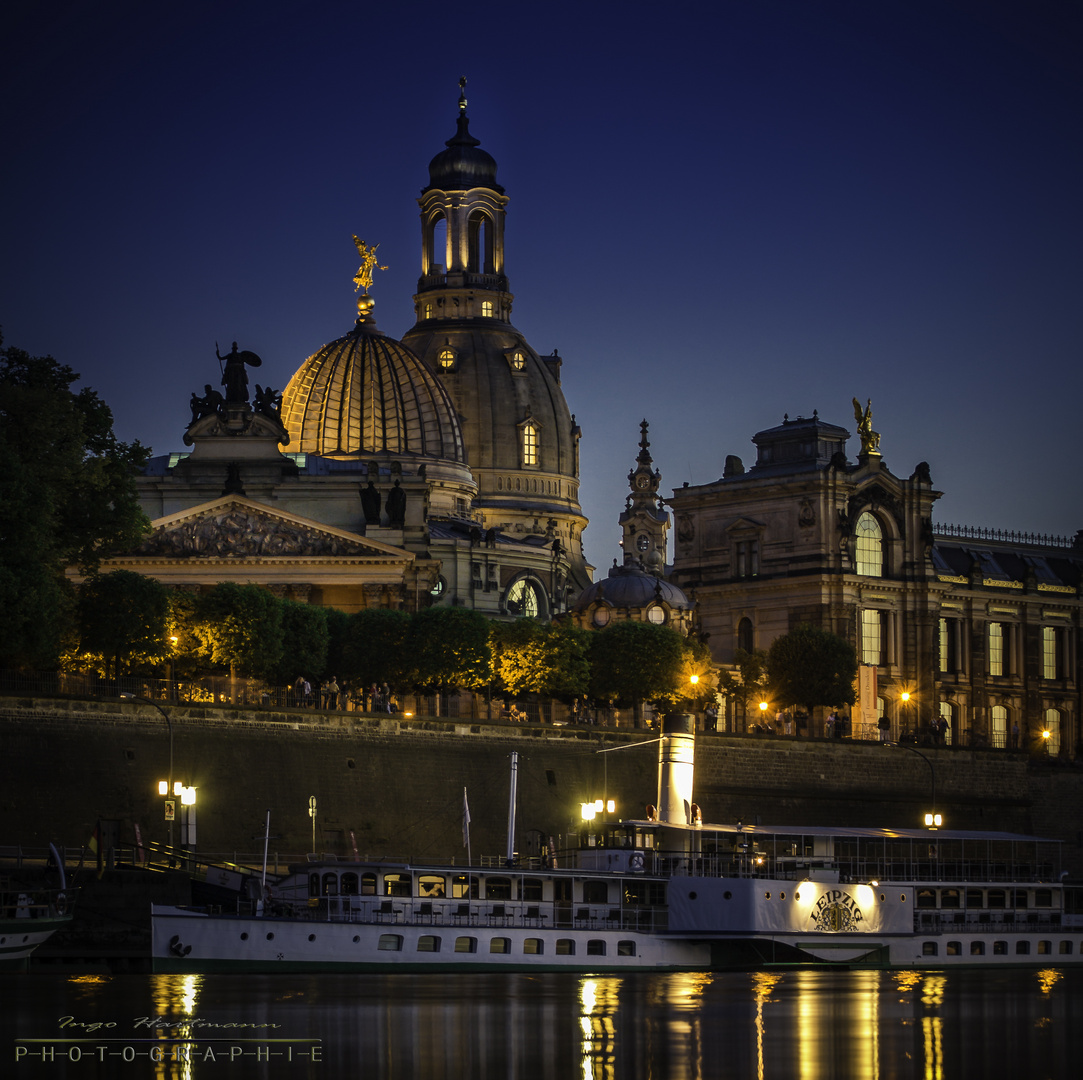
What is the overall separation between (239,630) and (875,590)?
50433 mm

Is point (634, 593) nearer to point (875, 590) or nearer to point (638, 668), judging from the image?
point (875, 590)

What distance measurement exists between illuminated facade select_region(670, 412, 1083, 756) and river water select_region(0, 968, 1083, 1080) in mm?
65747

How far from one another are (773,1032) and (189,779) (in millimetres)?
30055

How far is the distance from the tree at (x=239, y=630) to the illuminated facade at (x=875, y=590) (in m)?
42.7

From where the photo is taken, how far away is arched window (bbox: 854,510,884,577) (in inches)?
5281

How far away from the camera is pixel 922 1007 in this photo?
5975cm

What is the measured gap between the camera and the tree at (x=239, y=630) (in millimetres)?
91562

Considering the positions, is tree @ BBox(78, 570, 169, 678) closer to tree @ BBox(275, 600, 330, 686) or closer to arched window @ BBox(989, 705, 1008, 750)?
tree @ BBox(275, 600, 330, 686)

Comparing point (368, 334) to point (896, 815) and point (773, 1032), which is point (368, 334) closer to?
point (896, 815)

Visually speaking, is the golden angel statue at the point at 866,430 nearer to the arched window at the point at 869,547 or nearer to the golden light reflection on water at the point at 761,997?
the arched window at the point at 869,547

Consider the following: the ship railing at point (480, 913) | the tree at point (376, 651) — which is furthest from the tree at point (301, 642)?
the ship railing at point (480, 913)

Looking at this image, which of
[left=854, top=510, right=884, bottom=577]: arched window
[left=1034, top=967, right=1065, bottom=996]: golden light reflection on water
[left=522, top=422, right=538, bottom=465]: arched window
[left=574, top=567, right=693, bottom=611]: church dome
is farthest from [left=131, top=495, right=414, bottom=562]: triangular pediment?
[left=522, top=422, right=538, bottom=465]: arched window

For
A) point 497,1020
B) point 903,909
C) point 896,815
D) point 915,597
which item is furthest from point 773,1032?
point 915,597
